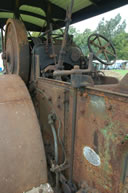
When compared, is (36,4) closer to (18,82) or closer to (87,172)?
(18,82)

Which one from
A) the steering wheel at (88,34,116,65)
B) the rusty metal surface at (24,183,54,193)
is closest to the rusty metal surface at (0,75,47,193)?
the rusty metal surface at (24,183,54,193)

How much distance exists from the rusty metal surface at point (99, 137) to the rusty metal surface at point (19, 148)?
305 mm

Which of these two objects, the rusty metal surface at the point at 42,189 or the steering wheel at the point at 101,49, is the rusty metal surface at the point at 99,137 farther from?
the steering wheel at the point at 101,49

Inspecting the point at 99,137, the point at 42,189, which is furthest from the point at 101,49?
the point at 42,189

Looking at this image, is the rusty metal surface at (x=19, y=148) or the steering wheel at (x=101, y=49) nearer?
the rusty metal surface at (x=19, y=148)

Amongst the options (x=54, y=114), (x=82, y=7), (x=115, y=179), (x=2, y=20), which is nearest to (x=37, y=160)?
(x=54, y=114)

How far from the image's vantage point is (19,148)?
4.06ft

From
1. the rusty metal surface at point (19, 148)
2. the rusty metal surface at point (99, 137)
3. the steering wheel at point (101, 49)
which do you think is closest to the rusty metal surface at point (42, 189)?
the rusty metal surface at point (19, 148)

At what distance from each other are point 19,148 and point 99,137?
62 centimetres

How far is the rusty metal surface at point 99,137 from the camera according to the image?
0.94 m

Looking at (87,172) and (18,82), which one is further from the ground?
(18,82)

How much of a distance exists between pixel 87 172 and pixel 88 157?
140 millimetres

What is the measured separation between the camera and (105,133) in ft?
3.39

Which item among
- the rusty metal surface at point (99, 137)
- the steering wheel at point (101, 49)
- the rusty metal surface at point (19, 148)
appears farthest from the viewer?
the steering wheel at point (101, 49)
